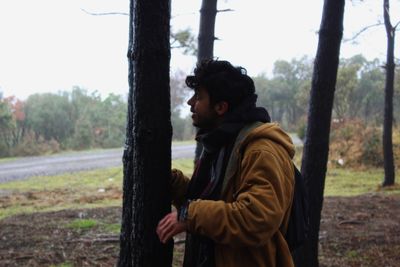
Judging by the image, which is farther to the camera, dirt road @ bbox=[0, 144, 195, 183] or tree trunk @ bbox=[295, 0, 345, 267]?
dirt road @ bbox=[0, 144, 195, 183]

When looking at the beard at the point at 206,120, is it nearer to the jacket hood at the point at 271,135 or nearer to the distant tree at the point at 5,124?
the jacket hood at the point at 271,135

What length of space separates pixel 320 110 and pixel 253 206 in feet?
10.6

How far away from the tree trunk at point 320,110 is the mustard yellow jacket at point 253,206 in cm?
293

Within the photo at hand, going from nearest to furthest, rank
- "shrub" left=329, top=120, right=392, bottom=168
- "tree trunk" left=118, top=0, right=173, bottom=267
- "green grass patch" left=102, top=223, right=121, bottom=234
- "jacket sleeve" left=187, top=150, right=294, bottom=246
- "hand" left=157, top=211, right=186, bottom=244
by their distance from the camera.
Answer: "jacket sleeve" left=187, top=150, right=294, bottom=246
"hand" left=157, top=211, right=186, bottom=244
"tree trunk" left=118, top=0, right=173, bottom=267
"green grass patch" left=102, top=223, right=121, bottom=234
"shrub" left=329, top=120, right=392, bottom=168

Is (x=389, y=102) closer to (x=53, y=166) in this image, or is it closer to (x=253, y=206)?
(x=53, y=166)

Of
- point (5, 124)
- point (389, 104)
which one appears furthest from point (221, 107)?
point (5, 124)

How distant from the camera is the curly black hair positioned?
7.21 ft

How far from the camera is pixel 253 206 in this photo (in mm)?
1900

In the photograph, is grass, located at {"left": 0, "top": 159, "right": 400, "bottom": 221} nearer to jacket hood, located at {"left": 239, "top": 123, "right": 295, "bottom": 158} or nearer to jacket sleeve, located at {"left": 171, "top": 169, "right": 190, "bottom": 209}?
jacket sleeve, located at {"left": 171, "top": 169, "right": 190, "bottom": 209}

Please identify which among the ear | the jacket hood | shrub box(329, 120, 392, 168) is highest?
the ear

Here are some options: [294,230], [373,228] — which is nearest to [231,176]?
[294,230]

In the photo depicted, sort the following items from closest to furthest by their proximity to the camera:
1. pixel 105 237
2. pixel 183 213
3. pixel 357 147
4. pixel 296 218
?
pixel 183 213
pixel 296 218
pixel 105 237
pixel 357 147

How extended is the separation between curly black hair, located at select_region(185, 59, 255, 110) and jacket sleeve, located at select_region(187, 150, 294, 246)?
34 cm

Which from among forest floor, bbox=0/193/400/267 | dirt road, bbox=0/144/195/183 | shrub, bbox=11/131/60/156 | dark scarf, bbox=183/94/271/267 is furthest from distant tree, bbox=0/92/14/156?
dark scarf, bbox=183/94/271/267
